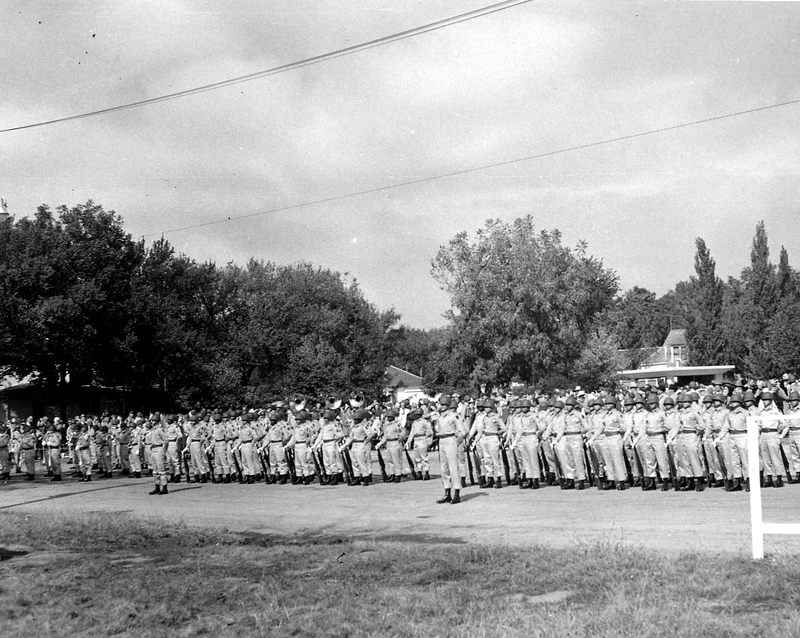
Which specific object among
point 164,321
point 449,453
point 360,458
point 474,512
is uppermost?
point 164,321

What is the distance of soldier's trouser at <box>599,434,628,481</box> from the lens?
16922mm

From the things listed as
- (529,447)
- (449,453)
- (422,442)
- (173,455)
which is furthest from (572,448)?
(173,455)

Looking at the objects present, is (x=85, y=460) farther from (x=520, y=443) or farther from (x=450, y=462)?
(x=450, y=462)

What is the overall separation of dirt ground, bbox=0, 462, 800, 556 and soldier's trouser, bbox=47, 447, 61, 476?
5722mm

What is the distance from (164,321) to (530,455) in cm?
3680

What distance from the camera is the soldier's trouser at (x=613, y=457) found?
55.5ft

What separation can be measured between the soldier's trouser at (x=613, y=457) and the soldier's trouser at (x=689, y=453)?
1.19 metres

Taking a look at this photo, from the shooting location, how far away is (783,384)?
27.7m

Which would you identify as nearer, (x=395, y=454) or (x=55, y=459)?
(x=395, y=454)

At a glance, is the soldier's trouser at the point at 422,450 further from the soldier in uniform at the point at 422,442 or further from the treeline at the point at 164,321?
the treeline at the point at 164,321

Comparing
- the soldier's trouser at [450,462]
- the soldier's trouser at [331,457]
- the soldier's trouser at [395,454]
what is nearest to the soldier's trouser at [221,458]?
the soldier's trouser at [331,457]

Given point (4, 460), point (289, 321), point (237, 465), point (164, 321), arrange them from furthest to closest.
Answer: point (289, 321)
point (164, 321)
point (4, 460)
point (237, 465)

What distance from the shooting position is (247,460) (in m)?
23.5

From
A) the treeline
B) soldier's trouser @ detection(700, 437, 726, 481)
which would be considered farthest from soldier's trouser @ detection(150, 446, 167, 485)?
the treeline
